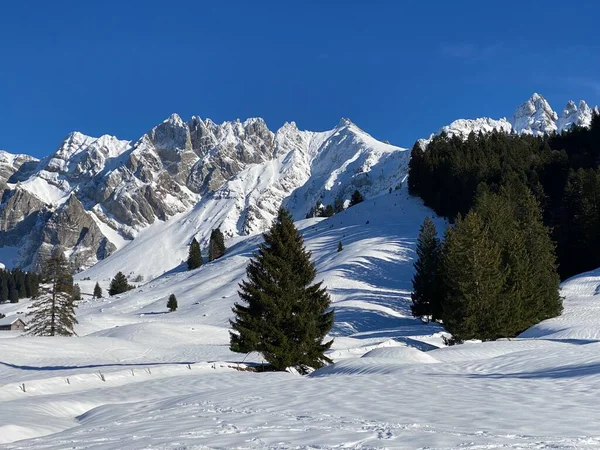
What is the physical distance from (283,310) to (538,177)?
67.7 m

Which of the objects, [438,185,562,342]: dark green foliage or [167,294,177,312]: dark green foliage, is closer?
[438,185,562,342]: dark green foliage

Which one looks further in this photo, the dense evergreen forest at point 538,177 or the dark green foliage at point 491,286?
the dense evergreen forest at point 538,177

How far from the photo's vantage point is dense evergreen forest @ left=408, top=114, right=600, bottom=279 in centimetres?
5844

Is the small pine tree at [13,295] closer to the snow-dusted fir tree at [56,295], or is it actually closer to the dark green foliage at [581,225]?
the snow-dusted fir tree at [56,295]

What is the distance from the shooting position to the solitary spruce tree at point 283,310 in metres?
23.3

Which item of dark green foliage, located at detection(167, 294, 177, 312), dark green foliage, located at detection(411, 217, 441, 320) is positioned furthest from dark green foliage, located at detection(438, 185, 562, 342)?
dark green foliage, located at detection(167, 294, 177, 312)

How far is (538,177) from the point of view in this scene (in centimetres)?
7962

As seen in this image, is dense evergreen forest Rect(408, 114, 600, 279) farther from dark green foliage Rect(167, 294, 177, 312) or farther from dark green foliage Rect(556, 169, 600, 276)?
dark green foliage Rect(167, 294, 177, 312)

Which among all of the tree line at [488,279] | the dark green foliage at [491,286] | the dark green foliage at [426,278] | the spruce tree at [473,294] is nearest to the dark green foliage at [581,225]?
the tree line at [488,279]

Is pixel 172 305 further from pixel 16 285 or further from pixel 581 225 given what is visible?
pixel 16 285

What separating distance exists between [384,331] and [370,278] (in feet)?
68.0

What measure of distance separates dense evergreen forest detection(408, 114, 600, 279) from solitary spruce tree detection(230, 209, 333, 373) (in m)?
34.0

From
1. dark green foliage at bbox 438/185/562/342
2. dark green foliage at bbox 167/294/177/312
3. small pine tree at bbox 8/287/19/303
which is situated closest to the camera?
dark green foliage at bbox 438/185/562/342

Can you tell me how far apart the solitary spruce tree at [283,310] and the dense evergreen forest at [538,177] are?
34000 mm
